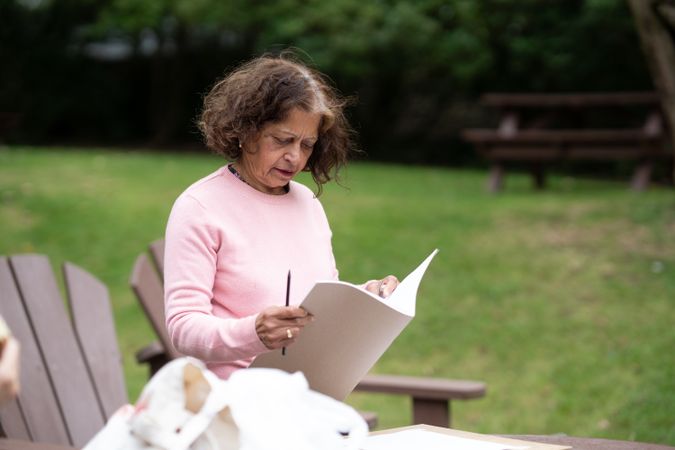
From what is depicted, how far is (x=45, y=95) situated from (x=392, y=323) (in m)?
17.7

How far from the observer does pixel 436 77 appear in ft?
53.5

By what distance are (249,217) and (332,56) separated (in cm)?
1240

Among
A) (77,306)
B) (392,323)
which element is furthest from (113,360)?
(392,323)

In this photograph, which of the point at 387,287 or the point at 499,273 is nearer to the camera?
the point at 387,287

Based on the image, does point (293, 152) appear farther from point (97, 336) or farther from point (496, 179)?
Result: point (496, 179)

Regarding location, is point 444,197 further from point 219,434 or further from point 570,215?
point 219,434

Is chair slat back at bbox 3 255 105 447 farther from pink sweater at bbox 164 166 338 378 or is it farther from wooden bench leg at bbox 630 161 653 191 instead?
wooden bench leg at bbox 630 161 653 191

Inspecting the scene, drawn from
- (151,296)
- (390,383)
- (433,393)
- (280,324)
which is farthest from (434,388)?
(280,324)

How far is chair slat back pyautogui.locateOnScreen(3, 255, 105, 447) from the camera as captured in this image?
11.1ft

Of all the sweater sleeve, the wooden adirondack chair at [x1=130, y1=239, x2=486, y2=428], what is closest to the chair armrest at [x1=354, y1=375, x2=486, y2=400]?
the wooden adirondack chair at [x1=130, y1=239, x2=486, y2=428]

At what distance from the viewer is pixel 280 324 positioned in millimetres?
2043

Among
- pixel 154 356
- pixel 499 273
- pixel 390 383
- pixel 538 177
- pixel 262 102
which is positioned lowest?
pixel 538 177

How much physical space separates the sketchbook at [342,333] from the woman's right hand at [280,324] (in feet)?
0.07

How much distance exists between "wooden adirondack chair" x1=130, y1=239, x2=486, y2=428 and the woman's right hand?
4.80ft
